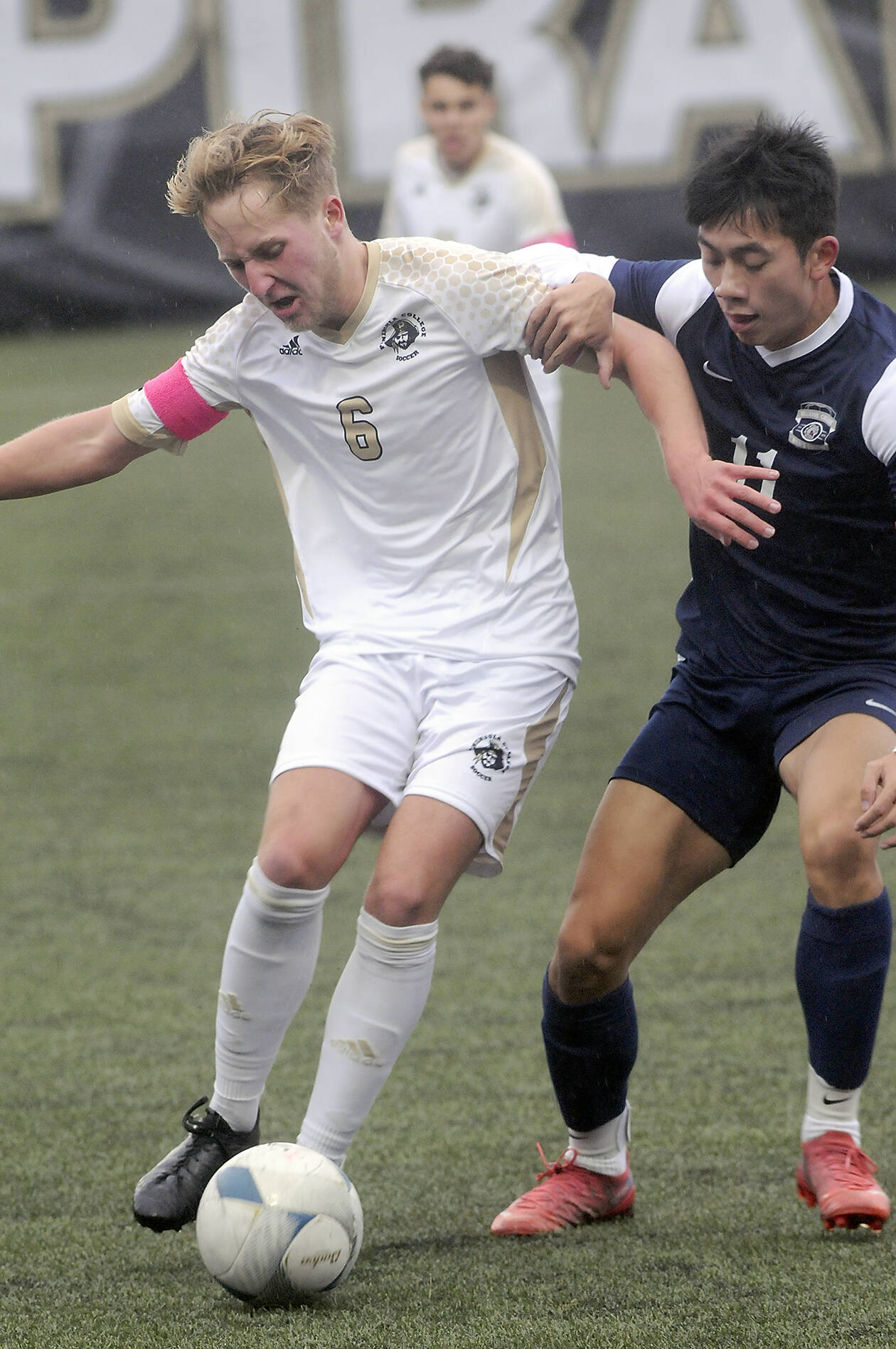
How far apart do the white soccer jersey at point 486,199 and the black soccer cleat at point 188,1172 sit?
4.18m

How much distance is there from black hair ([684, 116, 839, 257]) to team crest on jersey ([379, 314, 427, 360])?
48cm

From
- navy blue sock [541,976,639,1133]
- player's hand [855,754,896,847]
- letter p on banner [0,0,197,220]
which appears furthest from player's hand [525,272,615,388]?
letter p on banner [0,0,197,220]

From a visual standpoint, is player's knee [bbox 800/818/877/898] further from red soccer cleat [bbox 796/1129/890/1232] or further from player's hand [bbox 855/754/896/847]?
red soccer cleat [bbox 796/1129/890/1232]

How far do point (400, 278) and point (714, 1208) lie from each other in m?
1.68

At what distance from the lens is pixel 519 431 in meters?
2.93

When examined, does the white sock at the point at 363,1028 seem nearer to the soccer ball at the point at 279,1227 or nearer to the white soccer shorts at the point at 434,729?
the soccer ball at the point at 279,1227

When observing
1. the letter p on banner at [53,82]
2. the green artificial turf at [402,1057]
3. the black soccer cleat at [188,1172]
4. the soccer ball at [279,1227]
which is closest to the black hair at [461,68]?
the green artificial turf at [402,1057]

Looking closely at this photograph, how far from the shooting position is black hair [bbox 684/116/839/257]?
2611 mm

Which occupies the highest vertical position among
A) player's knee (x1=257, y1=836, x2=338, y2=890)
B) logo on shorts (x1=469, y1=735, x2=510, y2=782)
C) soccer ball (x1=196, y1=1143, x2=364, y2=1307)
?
logo on shorts (x1=469, y1=735, x2=510, y2=782)

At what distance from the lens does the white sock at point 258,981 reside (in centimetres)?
267

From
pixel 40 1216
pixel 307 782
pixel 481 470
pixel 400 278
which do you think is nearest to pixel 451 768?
pixel 307 782

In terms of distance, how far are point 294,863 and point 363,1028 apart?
11.1 inches

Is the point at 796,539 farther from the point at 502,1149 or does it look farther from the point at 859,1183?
the point at 502,1149

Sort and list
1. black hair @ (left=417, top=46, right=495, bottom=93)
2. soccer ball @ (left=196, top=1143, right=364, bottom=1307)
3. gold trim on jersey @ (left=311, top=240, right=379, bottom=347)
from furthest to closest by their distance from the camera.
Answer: black hair @ (left=417, top=46, right=495, bottom=93) → gold trim on jersey @ (left=311, top=240, right=379, bottom=347) → soccer ball @ (left=196, top=1143, right=364, bottom=1307)
